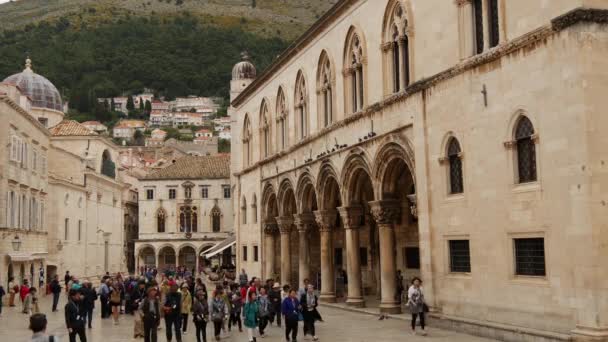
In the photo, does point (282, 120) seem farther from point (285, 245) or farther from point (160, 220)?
point (160, 220)

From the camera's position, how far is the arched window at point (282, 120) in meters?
35.5

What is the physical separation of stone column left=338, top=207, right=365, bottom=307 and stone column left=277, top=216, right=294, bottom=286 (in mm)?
8972

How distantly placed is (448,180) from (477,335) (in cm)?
429

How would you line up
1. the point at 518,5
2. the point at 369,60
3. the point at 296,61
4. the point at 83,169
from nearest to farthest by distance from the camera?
the point at 518,5
the point at 369,60
the point at 296,61
the point at 83,169

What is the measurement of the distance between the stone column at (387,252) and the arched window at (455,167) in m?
4.03

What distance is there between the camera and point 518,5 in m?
16.7

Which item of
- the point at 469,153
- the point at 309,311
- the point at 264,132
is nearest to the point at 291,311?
the point at 309,311

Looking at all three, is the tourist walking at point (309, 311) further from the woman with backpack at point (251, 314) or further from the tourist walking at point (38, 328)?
the tourist walking at point (38, 328)

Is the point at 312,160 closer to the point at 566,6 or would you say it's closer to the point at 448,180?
the point at 448,180

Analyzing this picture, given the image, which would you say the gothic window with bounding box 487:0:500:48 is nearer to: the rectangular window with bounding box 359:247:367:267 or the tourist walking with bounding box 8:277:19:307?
the rectangular window with bounding box 359:247:367:267

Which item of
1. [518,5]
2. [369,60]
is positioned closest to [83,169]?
[369,60]

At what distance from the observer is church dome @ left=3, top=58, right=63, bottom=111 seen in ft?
205

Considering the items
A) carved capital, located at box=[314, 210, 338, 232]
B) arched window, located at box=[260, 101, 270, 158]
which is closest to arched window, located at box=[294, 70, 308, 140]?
carved capital, located at box=[314, 210, 338, 232]

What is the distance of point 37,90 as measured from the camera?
6306cm
